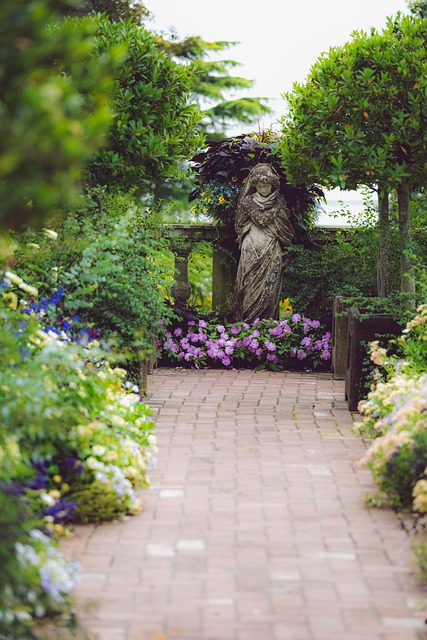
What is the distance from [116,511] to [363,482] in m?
1.48

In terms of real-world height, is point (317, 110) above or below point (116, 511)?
above

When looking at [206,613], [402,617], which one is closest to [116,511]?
[206,613]

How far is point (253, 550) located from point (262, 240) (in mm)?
5985

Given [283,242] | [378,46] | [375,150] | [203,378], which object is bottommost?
[203,378]

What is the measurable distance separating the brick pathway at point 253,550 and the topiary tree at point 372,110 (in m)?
2.10

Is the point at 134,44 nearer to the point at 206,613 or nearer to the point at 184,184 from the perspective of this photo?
the point at 206,613

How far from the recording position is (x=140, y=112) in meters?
8.29

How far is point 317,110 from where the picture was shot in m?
7.57

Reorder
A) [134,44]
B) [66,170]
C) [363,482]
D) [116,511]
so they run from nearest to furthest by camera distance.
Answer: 1. [66,170]
2. [116,511]
3. [363,482]
4. [134,44]

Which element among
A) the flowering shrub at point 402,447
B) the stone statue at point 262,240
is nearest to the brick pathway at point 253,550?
the flowering shrub at point 402,447

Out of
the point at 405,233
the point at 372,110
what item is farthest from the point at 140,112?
the point at 405,233

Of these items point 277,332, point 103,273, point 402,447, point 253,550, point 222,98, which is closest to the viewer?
point 253,550

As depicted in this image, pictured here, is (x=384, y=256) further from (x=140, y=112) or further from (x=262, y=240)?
(x=140, y=112)

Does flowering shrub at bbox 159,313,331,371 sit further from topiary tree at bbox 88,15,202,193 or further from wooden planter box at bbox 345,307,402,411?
wooden planter box at bbox 345,307,402,411
